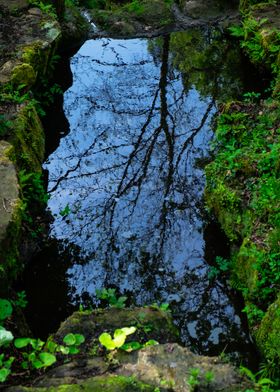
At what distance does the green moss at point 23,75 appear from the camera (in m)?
9.29

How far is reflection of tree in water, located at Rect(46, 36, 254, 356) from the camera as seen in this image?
280 inches

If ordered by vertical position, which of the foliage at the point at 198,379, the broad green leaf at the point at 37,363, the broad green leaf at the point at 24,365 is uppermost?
the broad green leaf at the point at 24,365

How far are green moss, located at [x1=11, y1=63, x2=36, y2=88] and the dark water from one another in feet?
4.75

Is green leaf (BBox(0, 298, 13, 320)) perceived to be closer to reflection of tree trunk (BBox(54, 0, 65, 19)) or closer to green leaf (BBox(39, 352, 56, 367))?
green leaf (BBox(39, 352, 56, 367))

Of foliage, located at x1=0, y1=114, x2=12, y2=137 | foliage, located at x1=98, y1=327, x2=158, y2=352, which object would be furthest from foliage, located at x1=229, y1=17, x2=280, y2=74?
foliage, located at x1=98, y1=327, x2=158, y2=352

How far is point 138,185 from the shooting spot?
8.91m

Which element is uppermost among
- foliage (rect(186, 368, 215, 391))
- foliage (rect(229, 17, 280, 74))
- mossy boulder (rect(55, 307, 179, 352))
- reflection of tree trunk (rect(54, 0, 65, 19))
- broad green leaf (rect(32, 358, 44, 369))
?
reflection of tree trunk (rect(54, 0, 65, 19))

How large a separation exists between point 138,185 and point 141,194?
27cm

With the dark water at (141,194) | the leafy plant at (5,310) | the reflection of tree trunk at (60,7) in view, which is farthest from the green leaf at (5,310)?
the reflection of tree trunk at (60,7)

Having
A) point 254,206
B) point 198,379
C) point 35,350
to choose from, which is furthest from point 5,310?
point 254,206

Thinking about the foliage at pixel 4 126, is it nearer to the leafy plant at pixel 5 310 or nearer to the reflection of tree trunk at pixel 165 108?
the reflection of tree trunk at pixel 165 108

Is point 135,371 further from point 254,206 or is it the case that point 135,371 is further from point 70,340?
point 254,206

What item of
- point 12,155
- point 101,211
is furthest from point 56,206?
point 12,155

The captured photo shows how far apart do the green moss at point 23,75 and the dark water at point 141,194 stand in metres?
1.45
